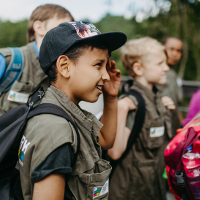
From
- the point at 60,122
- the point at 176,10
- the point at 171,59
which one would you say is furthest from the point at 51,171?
the point at 176,10

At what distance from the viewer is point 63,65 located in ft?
4.08

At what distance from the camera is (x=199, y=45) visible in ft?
23.9

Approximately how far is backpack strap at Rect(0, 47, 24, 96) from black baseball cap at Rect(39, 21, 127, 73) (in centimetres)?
85

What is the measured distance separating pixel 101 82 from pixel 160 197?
4.97 feet

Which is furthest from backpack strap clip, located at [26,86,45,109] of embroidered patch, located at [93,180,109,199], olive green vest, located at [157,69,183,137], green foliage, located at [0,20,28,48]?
green foliage, located at [0,20,28,48]

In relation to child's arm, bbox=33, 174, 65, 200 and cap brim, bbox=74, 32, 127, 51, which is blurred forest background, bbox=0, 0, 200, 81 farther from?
child's arm, bbox=33, 174, 65, 200

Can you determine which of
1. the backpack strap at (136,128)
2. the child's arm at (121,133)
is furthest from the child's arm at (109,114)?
the backpack strap at (136,128)

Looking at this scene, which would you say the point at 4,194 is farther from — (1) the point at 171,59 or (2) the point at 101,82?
(1) the point at 171,59

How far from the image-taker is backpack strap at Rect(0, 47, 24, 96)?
2.01 m

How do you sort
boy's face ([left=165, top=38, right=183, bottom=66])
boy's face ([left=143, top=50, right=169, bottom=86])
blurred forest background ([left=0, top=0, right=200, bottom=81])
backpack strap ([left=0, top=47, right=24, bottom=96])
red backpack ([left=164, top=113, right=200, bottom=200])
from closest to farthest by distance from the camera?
red backpack ([left=164, top=113, right=200, bottom=200]) < backpack strap ([left=0, top=47, right=24, bottom=96]) < boy's face ([left=143, top=50, right=169, bottom=86]) < boy's face ([left=165, top=38, right=183, bottom=66]) < blurred forest background ([left=0, top=0, right=200, bottom=81])

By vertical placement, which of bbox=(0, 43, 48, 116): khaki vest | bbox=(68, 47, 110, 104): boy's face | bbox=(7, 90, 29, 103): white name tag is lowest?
bbox=(7, 90, 29, 103): white name tag

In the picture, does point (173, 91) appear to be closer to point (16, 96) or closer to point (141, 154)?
point (141, 154)

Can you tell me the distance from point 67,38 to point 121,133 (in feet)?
3.67

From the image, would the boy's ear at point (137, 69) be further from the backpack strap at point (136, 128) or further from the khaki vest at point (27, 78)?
the khaki vest at point (27, 78)
